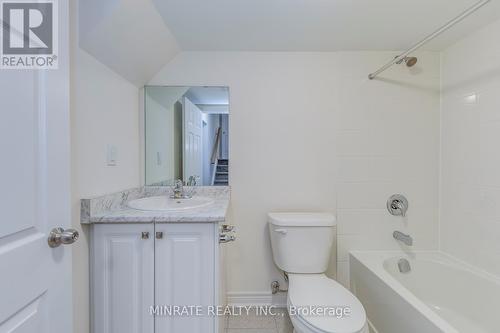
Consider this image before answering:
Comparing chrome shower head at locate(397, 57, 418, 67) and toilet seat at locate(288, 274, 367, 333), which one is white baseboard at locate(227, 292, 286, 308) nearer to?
toilet seat at locate(288, 274, 367, 333)

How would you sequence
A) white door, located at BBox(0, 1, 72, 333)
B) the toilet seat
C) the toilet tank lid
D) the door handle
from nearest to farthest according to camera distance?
white door, located at BBox(0, 1, 72, 333), the door handle, the toilet seat, the toilet tank lid

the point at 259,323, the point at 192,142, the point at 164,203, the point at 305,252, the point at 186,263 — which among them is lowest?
Result: the point at 259,323

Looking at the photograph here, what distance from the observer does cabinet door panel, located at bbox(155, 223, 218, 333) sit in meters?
1.17

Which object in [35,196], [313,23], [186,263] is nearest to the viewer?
[35,196]

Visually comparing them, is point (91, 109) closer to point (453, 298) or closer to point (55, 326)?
point (55, 326)

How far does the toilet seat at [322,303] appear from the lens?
3.61 ft

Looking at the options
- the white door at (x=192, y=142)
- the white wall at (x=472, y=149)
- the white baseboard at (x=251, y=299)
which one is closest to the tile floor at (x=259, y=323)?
the white baseboard at (x=251, y=299)

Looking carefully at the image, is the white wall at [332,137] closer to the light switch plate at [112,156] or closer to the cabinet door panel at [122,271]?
the light switch plate at [112,156]

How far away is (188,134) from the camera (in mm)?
1854

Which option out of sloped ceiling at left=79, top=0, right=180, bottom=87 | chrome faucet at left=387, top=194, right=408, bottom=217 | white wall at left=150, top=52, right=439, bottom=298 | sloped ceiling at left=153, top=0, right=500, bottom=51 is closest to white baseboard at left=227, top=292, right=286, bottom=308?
white wall at left=150, top=52, right=439, bottom=298

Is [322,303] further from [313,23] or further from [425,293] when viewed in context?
[313,23]

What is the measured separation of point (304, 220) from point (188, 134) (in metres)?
1.05

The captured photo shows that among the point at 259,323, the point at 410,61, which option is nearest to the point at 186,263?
the point at 259,323

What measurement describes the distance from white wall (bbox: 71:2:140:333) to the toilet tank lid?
3.34ft
